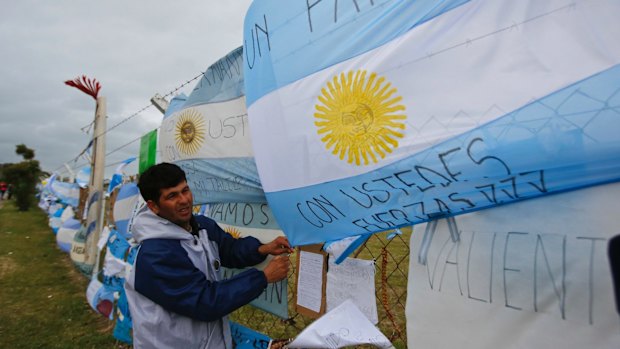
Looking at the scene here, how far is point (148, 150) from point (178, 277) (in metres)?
2.05

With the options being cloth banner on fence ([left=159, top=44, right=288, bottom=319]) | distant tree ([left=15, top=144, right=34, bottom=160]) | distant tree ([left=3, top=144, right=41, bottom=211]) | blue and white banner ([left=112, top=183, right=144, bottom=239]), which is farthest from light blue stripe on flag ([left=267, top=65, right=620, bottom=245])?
distant tree ([left=15, top=144, right=34, bottom=160])

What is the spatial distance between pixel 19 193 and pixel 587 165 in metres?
26.8

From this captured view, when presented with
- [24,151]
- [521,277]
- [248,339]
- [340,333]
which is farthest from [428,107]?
[24,151]

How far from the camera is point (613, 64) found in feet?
2.41

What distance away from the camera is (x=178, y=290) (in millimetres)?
1486

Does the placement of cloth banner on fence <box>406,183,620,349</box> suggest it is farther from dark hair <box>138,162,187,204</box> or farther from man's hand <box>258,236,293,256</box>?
dark hair <box>138,162,187,204</box>

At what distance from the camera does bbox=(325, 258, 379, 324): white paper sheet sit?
154cm

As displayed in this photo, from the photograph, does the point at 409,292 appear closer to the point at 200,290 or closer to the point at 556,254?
the point at 556,254

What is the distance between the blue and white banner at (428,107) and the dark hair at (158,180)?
56 centimetres

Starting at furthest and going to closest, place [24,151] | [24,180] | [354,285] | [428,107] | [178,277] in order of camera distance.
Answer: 1. [24,151]
2. [24,180]
3. [354,285]
4. [178,277]
5. [428,107]

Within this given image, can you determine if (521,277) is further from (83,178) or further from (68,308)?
(83,178)

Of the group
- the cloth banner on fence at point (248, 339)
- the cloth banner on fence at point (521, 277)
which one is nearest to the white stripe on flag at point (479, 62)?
the cloth banner on fence at point (521, 277)

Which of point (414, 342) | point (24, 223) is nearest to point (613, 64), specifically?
point (414, 342)

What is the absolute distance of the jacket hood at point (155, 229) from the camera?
1.61m
